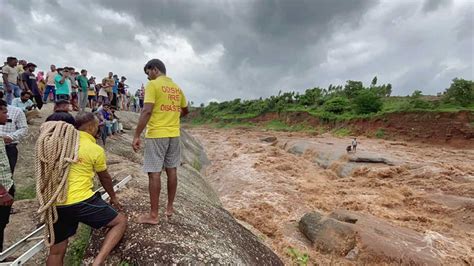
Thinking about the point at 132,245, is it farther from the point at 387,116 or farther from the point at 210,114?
the point at 210,114

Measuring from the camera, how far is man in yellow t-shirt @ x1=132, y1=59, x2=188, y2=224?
3543mm

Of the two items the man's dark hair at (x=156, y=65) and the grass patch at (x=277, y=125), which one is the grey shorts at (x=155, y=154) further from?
the grass patch at (x=277, y=125)

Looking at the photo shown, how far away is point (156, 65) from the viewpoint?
3717 millimetres

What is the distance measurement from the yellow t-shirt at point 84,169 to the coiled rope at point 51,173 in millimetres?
64

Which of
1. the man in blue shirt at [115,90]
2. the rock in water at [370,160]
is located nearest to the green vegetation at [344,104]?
the rock in water at [370,160]

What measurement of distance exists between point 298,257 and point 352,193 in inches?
255

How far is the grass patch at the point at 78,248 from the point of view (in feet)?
12.0

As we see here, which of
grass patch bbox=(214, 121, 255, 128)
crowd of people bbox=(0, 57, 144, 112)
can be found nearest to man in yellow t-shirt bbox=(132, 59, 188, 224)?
crowd of people bbox=(0, 57, 144, 112)

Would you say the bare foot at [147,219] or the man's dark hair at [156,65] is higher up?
the man's dark hair at [156,65]

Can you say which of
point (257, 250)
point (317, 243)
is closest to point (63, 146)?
point (257, 250)

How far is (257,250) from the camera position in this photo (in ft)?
15.5

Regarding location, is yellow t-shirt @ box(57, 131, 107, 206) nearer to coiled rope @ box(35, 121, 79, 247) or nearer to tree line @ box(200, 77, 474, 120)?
coiled rope @ box(35, 121, 79, 247)

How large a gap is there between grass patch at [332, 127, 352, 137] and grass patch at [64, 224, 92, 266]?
26177 mm

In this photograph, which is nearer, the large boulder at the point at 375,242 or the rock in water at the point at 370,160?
the large boulder at the point at 375,242
